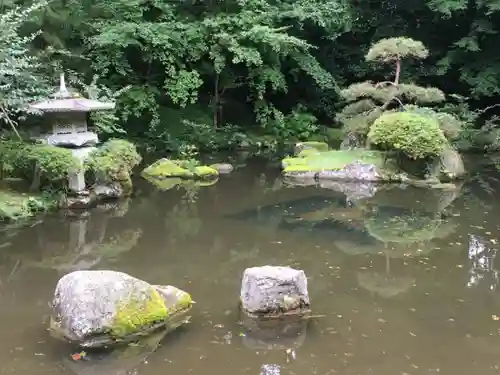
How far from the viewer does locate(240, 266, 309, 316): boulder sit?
604 cm

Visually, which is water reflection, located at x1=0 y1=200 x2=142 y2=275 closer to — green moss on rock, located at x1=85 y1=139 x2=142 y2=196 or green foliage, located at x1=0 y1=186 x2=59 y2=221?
green foliage, located at x1=0 y1=186 x2=59 y2=221

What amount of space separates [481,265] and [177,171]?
8.16 metres

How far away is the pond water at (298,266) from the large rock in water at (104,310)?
0.22 metres

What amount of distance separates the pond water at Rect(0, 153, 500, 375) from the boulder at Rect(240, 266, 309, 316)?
23 centimetres

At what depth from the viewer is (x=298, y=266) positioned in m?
7.73

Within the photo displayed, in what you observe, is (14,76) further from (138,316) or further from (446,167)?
(446,167)

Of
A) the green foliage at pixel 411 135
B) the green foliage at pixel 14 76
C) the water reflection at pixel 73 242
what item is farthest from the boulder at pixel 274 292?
the green foliage at pixel 411 135

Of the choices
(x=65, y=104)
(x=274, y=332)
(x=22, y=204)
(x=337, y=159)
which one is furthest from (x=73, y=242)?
(x=337, y=159)

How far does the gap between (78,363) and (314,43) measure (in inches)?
762

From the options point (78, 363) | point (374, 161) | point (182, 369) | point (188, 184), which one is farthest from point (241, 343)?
point (374, 161)

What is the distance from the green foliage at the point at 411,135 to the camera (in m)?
13.0

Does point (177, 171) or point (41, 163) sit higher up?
point (41, 163)

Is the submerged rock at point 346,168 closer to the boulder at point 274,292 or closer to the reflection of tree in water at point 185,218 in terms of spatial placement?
the reflection of tree in water at point 185,218

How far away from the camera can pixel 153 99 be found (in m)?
16.9
